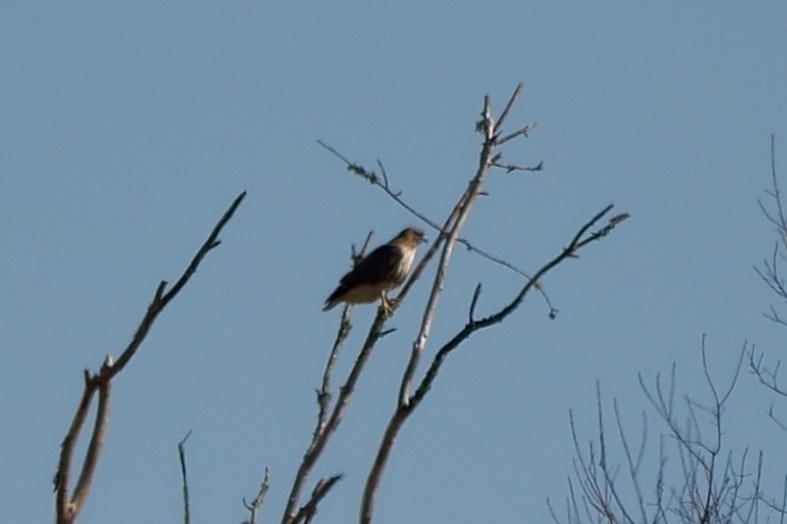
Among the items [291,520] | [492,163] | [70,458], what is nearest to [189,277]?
[70,458]

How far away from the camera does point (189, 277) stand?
273 centimetres

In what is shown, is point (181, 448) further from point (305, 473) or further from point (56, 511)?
point (56, 511)

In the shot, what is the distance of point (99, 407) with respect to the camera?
106 inches

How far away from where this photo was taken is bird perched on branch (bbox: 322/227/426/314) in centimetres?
1095

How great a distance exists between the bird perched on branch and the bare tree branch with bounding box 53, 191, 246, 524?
7779 millimetres

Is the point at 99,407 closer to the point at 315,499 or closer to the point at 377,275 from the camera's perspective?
the point at 315,499

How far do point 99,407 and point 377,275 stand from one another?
846cm

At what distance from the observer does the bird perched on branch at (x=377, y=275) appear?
431 inches

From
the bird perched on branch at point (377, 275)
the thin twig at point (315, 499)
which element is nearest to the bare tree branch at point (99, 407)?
the thin twig at point (315, 499)

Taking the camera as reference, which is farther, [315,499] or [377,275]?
[377,275]

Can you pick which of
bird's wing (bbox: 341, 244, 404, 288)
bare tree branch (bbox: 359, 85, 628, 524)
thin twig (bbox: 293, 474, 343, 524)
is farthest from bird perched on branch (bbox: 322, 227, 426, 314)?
thin twig (bbox: 293, 474, 343, 524)

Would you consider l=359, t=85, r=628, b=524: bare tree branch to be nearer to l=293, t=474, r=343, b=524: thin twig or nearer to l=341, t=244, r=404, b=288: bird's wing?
l=293, t=474, r=343, b=524: thin twig

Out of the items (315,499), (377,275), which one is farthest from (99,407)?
(377,275)

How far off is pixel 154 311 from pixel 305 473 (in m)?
0.99
